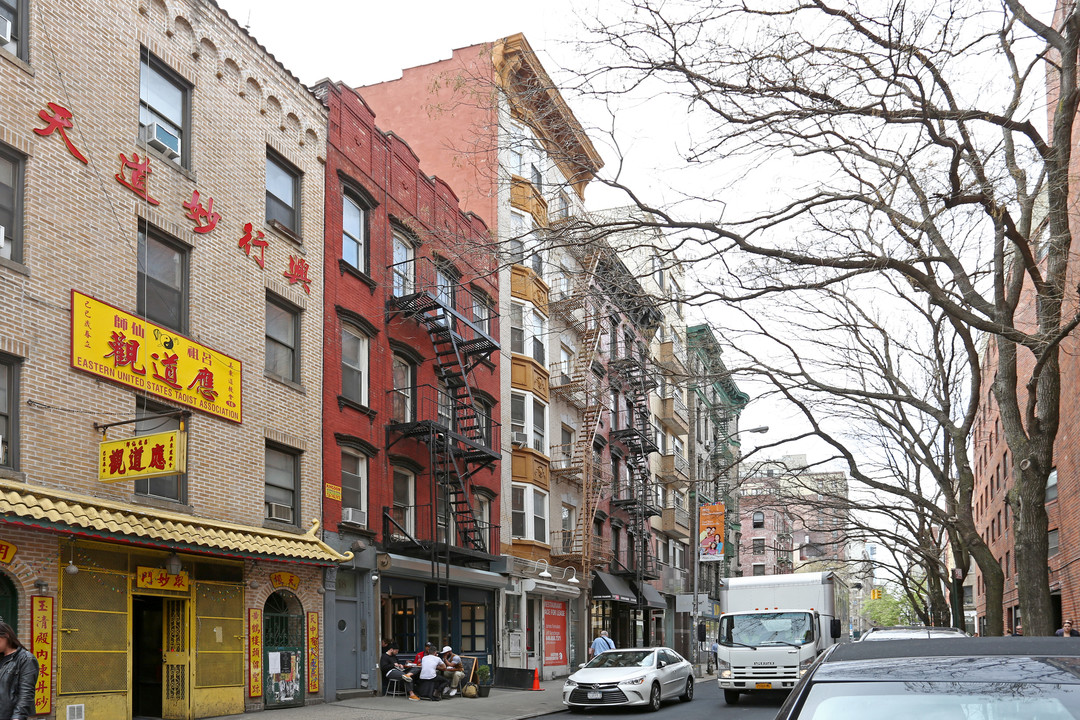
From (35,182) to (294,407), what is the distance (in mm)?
7451

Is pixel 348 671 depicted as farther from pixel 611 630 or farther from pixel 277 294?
pixel 611 630

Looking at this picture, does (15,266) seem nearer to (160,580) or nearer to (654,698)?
(160,580)

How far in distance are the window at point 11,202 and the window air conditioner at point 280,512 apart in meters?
7.35

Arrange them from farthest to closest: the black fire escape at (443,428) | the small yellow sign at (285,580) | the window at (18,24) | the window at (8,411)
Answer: the black fire escape at (443,428)
the small yellow sign at (285,580)
the window at (18,24)
the window at (8,411)

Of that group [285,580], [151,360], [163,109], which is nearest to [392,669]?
[285,580]

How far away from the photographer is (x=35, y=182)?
14.7 metres

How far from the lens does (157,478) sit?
1708 centimetres

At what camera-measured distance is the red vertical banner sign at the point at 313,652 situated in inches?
789

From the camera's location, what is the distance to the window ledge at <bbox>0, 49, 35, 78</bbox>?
14388 millimetres

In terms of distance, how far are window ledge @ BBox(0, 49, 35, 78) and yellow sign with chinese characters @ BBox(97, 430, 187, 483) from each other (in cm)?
559

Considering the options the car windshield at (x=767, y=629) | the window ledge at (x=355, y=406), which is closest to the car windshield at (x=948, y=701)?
the window ledge at (x=355, y=406)

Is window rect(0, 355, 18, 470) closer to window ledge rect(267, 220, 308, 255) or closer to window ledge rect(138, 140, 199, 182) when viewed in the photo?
window ledge rect(138, 140, 199, 182)

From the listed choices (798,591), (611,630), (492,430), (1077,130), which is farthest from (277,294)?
(611,630)

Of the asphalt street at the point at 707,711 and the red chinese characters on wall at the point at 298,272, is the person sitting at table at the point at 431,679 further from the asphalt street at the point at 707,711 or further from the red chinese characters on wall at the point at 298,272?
the red chinese characters on wall at the point at 298,272
